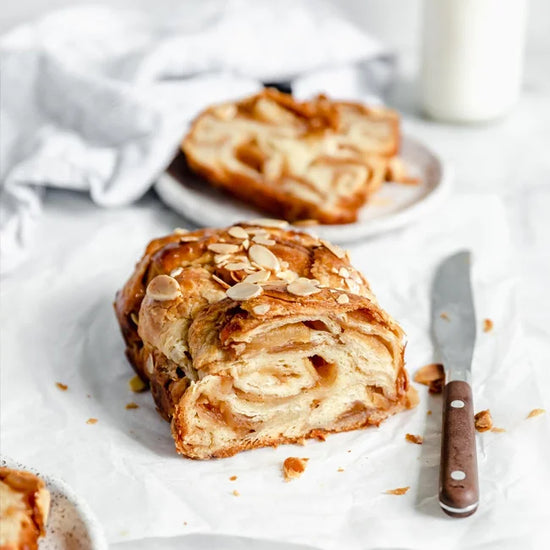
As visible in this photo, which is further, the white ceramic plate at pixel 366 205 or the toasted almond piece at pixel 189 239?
the white ceramic plate at pixel 366 205

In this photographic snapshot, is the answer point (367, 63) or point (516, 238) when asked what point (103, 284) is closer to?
point (516, 238)

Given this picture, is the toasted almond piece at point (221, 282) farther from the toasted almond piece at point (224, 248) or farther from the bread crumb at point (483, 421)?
the bread crumb at point (483, 421)

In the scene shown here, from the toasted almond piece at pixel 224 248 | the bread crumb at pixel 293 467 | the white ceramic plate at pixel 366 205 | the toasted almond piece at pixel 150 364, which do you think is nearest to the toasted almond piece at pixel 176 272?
the toasted almond piece at pixel 224 248

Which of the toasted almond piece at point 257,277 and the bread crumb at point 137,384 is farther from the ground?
the toasted almond piece at point 257,277

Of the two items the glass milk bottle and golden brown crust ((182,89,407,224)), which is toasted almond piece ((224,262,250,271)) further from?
the glass milk bottle

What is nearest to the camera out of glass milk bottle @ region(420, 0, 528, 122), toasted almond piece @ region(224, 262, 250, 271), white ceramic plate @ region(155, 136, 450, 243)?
toasted almond piece @ region(224, 262, 250, 271)

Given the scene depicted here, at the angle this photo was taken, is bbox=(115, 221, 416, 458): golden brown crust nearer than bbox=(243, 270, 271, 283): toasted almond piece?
Yes

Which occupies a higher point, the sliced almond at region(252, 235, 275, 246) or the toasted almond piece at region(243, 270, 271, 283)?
the toasted almond piece at region(243, 270, 271, 283)

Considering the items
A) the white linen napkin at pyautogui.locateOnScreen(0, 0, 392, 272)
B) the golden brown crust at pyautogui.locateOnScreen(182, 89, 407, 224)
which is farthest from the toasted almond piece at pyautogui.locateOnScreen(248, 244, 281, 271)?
the white linen napkin at pyautogui.locateOnScreen(0, 0, 392, 272)
